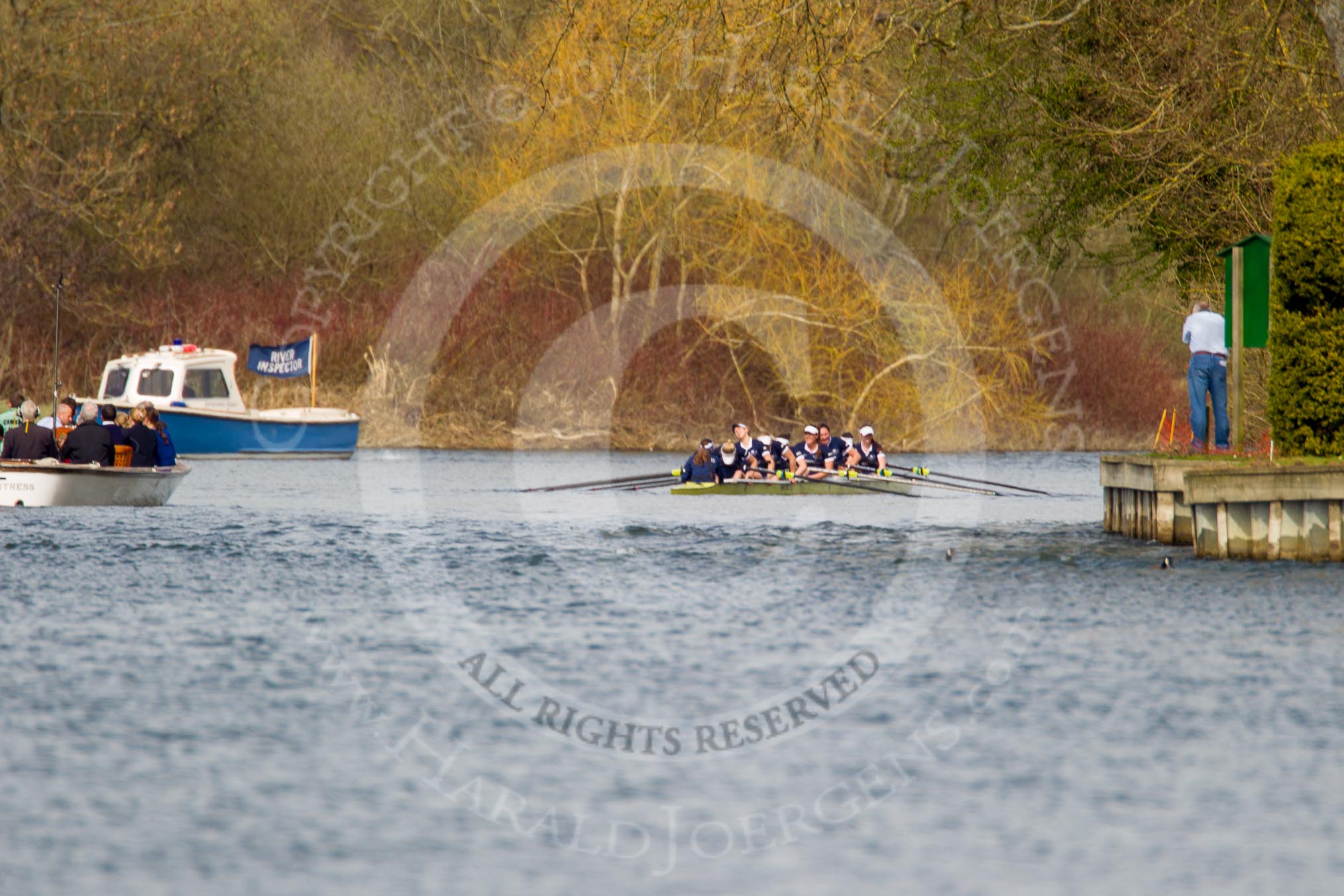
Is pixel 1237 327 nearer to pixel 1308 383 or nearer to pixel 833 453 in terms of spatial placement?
pixel 1308 383

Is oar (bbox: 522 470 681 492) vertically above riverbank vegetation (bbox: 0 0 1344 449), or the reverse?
riverbank vegetation (bbox: 0 0 1344 449)

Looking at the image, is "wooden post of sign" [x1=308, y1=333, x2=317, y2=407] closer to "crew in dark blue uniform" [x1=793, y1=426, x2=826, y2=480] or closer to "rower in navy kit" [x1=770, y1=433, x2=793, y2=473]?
"rower in navy kit" [x1=770, y1=433, x2=793, y2=473]

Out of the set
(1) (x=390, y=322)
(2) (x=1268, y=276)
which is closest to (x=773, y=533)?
(2) (x=1268, y=276)

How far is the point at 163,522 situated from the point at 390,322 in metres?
21.7

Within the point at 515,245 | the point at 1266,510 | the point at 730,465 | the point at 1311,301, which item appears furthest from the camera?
the point at 515,245

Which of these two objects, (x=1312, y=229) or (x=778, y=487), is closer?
(x=1312, y=229)

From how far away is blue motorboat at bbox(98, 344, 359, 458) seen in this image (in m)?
37.0

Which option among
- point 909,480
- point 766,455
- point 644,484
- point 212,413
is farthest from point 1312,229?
point 212,413

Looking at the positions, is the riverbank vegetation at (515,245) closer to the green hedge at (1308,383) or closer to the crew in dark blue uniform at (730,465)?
the crew in dark blue uniform at (730,465)

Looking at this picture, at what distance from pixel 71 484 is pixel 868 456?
11.9 metres

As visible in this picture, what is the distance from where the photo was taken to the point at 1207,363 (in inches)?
784

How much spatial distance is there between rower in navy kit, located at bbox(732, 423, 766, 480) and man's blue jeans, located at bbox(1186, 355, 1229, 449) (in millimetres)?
8958

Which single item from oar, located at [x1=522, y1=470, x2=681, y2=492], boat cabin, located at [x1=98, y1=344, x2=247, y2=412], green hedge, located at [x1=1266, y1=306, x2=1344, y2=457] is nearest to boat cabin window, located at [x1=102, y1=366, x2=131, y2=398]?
boat cabin, located at [x1=98, y1=344, x2=247, y2=412]

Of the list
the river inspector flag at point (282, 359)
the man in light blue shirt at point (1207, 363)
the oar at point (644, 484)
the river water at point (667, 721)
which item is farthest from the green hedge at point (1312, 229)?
the river inspector flag at point (282, 359)
